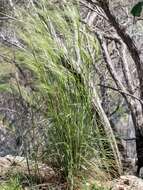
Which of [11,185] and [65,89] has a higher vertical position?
[65,89]

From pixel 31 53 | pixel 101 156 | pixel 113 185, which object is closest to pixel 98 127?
pixel 101 156

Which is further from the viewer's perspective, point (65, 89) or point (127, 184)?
point (127, 184)

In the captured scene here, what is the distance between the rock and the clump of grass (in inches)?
5.0

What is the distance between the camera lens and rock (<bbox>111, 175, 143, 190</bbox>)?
3.94 metres

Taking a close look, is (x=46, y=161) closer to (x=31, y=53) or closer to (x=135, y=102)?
(x=31, y=53)

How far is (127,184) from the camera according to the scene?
402 centimetres

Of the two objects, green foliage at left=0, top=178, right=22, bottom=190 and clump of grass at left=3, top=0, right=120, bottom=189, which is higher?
clump of grass at left=3, top=0, right=120, bottom=189

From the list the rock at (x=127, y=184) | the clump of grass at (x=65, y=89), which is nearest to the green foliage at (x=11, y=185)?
the clump of grass at (x=65, y=89)

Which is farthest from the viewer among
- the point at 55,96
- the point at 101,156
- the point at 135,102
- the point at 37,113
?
the point at 135,102

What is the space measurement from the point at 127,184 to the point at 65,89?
88 centimetres

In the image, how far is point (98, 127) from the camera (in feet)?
14.1

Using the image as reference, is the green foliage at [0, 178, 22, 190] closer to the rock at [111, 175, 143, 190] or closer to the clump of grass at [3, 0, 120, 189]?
the clump of grass at [3, 0, 120, 189]

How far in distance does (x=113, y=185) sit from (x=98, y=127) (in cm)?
55

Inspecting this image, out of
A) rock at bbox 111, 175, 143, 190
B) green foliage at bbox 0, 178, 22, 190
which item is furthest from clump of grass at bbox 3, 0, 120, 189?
green foliage at bbox 0, 178, 22, 190
